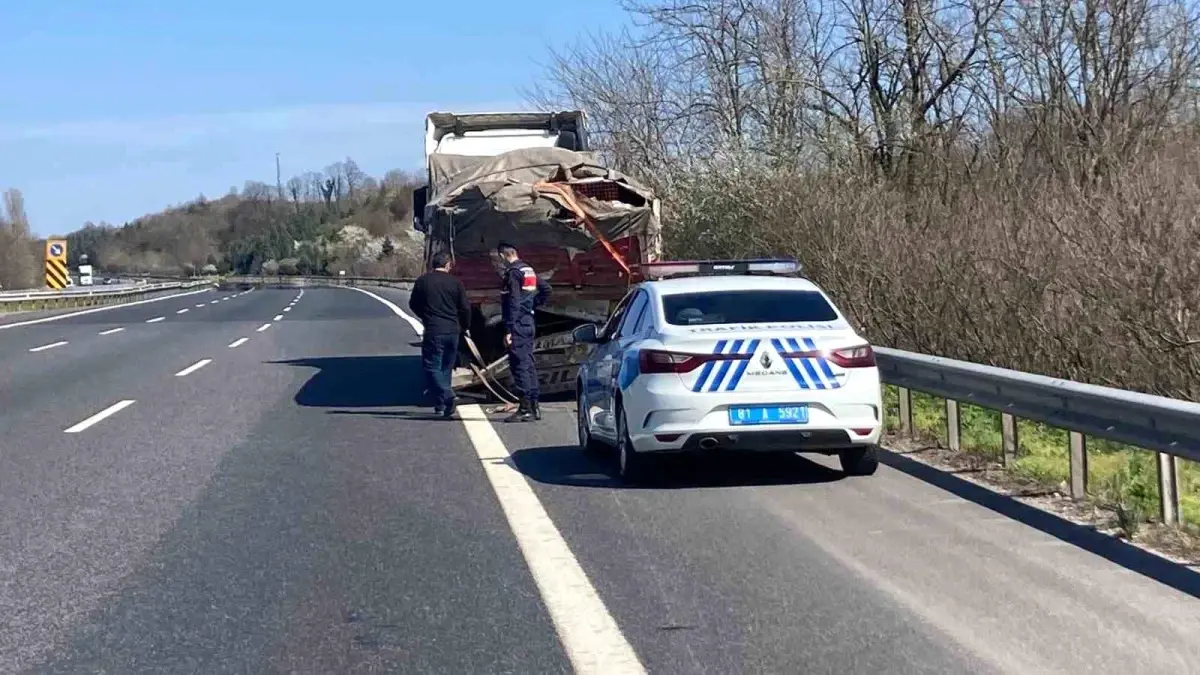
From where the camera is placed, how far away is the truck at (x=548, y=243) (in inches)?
607

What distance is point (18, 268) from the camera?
11312 cm

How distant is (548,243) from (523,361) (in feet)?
6.45

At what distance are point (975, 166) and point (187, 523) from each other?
640 inches

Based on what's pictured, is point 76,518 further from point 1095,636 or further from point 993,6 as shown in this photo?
point 993,6

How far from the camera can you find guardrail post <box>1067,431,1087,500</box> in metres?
8.97

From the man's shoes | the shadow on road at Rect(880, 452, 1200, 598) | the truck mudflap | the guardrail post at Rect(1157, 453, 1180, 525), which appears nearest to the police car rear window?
the shadow on road at Rect(880, 452, 1200, 598)

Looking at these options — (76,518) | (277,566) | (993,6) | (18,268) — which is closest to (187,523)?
(76,518)

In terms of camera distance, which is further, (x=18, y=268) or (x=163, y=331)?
(x=18, y=268)

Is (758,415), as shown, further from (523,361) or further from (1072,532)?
(523,361)

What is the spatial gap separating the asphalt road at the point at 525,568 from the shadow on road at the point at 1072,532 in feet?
0.08

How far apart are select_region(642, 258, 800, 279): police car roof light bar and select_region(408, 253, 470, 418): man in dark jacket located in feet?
7.67

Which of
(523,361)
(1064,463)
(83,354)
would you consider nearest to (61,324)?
(83,354)

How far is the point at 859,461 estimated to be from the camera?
9.96 m

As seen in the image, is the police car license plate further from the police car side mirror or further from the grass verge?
the police car side mirror
